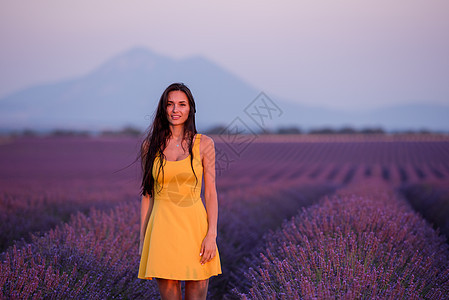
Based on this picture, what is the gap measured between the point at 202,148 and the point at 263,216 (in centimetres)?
419

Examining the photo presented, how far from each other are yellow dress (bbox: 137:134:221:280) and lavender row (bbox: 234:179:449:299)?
13.1 inches

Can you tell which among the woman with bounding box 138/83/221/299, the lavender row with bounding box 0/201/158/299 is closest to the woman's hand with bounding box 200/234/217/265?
the woman with bounding box 138/83/221/299

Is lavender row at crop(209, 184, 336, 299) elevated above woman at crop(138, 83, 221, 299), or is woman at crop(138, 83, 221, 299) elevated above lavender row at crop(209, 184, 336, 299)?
woman at crop(138, 83, 221, 299)

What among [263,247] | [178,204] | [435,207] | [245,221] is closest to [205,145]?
[178,204]

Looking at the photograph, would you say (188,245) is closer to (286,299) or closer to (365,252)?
(286,299)

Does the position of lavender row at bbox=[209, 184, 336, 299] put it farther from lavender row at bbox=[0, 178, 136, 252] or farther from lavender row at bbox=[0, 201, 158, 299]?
lavender row at bbox=[0, 178, 136, 252]

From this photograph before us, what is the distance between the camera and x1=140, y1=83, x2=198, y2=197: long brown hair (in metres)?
2.40

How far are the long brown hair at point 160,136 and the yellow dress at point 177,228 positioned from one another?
0.04 meters

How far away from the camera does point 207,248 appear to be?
7.47 feet

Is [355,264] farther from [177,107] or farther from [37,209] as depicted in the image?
[37,209]

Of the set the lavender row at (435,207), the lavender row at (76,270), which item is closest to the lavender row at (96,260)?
the lavender row at (76,270)

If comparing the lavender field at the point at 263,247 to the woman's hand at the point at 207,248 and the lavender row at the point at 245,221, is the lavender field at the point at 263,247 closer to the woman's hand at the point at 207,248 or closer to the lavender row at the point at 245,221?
the lavender row at the point at 245,221

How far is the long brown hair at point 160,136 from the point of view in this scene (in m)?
2.40

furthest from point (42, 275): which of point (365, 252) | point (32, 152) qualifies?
point (32, 152)
